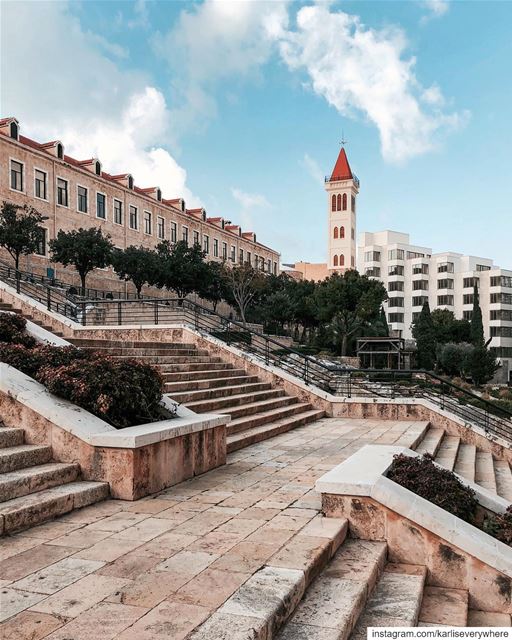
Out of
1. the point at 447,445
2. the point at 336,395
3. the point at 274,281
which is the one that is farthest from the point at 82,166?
the point at 447,445

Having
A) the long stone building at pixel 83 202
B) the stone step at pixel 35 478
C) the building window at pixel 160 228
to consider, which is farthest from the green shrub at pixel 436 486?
the building window at pixel 160 228

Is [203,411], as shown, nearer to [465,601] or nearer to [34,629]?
[465,601]

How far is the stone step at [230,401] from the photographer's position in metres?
9.99

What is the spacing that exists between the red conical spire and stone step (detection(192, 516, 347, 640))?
294ft

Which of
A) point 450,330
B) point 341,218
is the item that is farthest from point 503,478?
point 341,218

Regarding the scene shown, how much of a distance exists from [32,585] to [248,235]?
7104 centimetres

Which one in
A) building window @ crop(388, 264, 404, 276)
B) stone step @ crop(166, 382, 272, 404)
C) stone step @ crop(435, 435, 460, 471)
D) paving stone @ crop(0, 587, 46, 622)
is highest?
building window @ crop(388, 264, 404, 276)

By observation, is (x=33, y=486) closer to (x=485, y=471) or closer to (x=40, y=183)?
(x=485, y=471)

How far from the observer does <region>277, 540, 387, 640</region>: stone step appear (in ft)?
11.0

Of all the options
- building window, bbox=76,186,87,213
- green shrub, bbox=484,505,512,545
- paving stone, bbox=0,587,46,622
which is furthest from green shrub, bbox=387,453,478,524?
building window, bbox=76,186,87,213

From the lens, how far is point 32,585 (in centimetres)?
361

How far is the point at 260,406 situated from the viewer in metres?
11.9

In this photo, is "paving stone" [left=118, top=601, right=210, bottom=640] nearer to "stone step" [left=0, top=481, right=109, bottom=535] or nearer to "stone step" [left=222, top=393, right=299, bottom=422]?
"stone step" [left=0, top=481, right=109, bottom=535]

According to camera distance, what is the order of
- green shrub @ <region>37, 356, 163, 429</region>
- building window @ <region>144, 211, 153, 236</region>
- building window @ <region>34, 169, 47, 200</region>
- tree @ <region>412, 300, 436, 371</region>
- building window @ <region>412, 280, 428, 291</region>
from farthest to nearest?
building window @ <region>412, 280, 428, 291</region>
tree @ <region>412, 300, 436, 371</region>
building window @ <region>144, 211, 153, 236</region>
building window @ <region>34, 169, 47, 200</region>
green shrub @ <region>37, 356, 163, 429</region>
